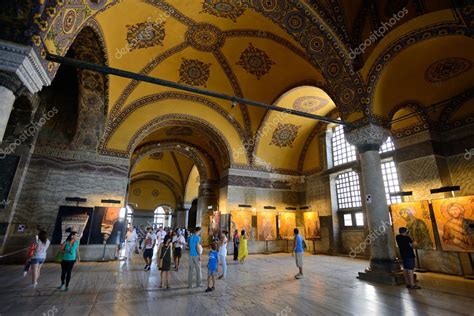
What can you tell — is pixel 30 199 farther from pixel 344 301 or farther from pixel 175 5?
pixel 344 301

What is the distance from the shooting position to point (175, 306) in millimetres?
4066

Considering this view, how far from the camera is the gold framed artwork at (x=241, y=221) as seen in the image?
12096mm

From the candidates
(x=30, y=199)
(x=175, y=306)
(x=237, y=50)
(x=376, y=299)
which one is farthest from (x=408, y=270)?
(x=30, y=199)

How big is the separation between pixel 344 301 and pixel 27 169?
436 inches

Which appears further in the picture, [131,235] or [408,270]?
[131,235]

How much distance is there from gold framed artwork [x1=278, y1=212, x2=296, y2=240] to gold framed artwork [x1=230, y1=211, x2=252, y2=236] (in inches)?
74.7

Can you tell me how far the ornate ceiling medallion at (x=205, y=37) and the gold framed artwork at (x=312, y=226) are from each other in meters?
A: 9.43

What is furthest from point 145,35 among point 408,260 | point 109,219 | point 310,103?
point 408,260

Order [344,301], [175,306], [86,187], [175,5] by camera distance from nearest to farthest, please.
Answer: [175,306] < [344,301] < [175,5] < [86,187]

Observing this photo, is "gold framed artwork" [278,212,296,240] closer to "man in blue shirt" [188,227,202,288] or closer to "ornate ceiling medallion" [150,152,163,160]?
"man in blue shirt" [188,227,202,288]

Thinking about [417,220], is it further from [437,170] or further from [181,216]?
[181,216]

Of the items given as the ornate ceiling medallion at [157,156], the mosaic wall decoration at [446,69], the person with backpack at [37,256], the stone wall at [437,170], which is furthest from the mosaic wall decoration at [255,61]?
the ornate ceiling medallion at [157,156]

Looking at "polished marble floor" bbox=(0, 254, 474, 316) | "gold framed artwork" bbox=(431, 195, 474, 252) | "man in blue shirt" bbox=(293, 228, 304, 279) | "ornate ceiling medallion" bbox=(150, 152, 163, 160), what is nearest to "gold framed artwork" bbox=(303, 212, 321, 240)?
"polished marble floor" bbox=(0, 254, 474, 316)

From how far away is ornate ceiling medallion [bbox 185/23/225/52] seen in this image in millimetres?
9172
